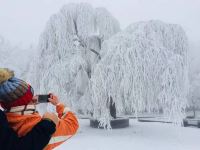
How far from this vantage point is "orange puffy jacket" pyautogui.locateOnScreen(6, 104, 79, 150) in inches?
62.8

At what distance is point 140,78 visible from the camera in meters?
10.7

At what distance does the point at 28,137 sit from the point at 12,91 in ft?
0.82

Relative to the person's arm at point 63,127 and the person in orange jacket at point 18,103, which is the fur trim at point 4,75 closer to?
the person in orange jacket at point 18,103

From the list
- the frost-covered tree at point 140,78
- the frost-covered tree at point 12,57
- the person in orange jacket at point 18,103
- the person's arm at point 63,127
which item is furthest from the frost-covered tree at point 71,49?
the frost-covered tree at point 12,57

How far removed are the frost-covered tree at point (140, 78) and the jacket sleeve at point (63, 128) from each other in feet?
28.2

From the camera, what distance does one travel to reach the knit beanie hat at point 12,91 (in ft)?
5.29

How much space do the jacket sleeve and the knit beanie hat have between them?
242 mm

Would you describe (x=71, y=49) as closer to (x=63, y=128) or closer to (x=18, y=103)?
(x=63, y=128)

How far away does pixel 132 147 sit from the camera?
9.45 metres

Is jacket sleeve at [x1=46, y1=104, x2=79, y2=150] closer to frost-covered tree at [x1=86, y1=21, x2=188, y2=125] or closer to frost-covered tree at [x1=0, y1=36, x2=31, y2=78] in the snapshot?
frost-covered tree at [x1=86, y1=21, x2=188, y2=125]

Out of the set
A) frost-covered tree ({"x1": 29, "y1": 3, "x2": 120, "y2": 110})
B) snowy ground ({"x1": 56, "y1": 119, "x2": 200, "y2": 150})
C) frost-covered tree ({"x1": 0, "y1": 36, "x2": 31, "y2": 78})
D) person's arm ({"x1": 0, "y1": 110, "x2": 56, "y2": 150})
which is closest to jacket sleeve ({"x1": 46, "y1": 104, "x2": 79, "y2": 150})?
person's arm ({"x1": 0, "y1": 110, "x2": 56, "y2": 150})

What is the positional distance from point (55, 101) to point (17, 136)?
58cm

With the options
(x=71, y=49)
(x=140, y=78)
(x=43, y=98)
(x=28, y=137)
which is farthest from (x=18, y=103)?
(x=71, y=49)

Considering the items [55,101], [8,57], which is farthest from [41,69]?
[8,57]
